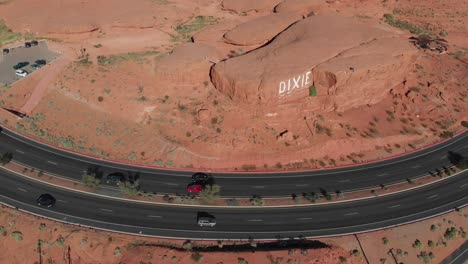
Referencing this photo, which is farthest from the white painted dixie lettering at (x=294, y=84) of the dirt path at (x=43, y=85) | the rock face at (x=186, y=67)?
the dirt path at (x=43, y=85)

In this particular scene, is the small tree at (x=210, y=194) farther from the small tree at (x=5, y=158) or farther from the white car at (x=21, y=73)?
the white car at (x=21, y=73)

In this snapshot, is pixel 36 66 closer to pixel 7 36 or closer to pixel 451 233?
pixel 7 36

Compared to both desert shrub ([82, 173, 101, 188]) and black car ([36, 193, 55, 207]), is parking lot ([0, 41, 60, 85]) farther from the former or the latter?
desert shrub ([82, 173, 101, 188])

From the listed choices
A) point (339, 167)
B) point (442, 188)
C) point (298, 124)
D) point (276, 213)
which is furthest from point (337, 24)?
point (276, 213)

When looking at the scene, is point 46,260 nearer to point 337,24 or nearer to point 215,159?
point 215,159

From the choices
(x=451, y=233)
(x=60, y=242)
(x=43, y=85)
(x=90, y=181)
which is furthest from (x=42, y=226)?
(x=451, y=233)
